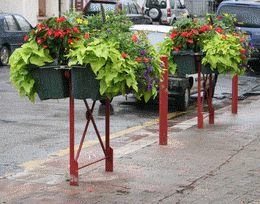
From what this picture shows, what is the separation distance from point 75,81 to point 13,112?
5.62 meters

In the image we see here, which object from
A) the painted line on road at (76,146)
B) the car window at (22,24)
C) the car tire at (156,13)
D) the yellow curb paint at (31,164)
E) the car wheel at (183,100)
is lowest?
the painted line on road at (76,146)

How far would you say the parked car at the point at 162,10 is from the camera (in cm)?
3061

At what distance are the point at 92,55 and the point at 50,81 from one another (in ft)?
1.83

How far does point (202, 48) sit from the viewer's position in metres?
9.04

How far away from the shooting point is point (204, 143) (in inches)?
319

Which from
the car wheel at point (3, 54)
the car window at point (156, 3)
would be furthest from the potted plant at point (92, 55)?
the car window at point (156, 3)

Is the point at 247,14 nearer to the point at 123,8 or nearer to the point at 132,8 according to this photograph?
the point at 123,8

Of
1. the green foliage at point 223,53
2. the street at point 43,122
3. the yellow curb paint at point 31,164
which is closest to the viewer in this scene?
the yellow curb paint at point 31,164

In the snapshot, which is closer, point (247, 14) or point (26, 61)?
point (26, 61)

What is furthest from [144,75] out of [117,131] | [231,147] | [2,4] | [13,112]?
[2,4]

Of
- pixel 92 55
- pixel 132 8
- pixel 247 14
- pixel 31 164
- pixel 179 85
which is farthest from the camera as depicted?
pixel 132 8

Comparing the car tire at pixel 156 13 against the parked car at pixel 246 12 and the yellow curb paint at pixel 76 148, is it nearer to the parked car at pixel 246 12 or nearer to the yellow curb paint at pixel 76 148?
the parked car at pixel 246 12

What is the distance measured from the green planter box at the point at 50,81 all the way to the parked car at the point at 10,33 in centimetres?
1341

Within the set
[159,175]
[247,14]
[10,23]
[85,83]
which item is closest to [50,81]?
[85,83]
